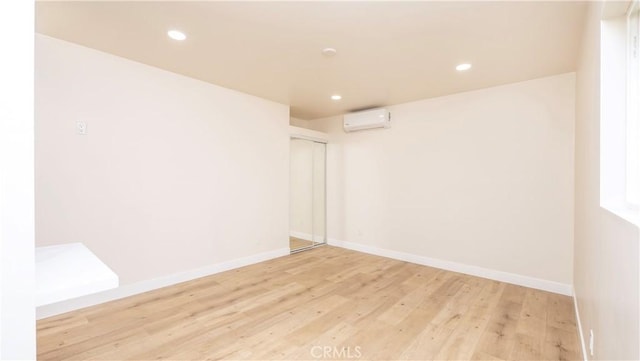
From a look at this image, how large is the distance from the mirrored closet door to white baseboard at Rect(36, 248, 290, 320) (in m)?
0.96

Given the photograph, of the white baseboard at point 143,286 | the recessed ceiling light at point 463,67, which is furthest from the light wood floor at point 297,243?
the recessed ceiling light at point 463,67

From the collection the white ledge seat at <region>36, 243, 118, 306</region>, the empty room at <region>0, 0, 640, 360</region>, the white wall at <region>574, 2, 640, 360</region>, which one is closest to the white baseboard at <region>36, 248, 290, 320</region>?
the empty room at <region>0, 0, 640, 360</region>

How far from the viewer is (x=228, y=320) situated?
7.72ft

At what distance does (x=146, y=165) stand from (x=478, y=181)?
3.97 m

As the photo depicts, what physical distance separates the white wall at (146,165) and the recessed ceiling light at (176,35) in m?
0.87

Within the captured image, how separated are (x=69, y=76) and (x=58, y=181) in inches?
37.7

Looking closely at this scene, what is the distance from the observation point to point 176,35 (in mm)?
2295

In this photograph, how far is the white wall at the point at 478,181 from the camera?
3.02m

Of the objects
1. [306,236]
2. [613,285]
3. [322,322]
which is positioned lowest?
[322,322]

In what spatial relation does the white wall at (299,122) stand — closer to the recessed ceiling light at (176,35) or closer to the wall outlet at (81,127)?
the recessed ceiling light at (176,35)

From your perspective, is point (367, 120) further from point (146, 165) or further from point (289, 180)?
point (146, 165)

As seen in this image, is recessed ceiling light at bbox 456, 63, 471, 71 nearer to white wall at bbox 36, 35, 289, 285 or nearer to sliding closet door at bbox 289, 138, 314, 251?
white wall at bbox 36, 35, 289, 285

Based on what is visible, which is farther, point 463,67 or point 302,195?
point 302,195
